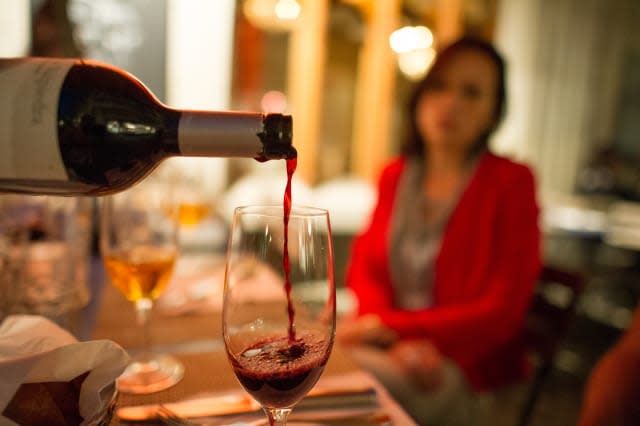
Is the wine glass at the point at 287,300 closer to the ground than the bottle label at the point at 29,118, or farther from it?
closer to the ground

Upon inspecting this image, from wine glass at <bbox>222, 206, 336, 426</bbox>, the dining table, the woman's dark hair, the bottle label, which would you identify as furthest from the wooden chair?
the bottle label

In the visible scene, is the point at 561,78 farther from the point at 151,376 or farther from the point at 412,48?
the point at 151,376

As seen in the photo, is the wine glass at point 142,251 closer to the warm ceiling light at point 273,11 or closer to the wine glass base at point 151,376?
the wine glass base at point 151,376

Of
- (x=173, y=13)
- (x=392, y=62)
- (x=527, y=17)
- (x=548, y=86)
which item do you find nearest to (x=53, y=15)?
(x=173, y=13)

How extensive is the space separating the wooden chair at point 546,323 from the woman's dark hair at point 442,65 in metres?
0.50

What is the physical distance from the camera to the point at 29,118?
0.49 metres

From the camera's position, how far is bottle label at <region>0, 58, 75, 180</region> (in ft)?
1.61

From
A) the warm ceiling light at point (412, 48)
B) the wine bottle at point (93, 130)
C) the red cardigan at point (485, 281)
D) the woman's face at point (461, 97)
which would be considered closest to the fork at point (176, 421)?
the wine bottle at point (93, 130)

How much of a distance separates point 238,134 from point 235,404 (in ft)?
1.16

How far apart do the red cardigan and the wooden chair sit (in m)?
0.05

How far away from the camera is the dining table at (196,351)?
64 centimetres

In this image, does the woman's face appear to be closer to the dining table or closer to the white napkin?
the dining table

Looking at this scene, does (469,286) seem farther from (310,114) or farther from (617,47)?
(617,47)

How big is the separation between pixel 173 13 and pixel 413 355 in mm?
2884
